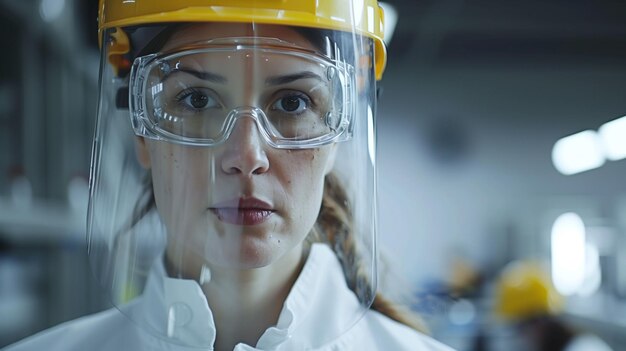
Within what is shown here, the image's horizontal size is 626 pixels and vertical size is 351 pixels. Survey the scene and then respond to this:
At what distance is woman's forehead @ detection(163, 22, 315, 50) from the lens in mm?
789

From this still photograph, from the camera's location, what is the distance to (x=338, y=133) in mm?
833

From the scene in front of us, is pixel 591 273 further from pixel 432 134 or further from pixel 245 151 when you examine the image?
pixel 245 151

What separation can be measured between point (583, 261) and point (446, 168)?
5.11 ft

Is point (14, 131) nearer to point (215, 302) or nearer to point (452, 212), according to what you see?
point (215, 302)

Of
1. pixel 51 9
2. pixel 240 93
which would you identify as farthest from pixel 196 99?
pixel 51 9

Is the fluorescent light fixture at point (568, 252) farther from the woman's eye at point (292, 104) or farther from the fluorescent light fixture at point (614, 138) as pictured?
the woman's eye at point (292, 104)

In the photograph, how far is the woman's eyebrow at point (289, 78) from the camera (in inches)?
30.9

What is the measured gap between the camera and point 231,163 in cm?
76

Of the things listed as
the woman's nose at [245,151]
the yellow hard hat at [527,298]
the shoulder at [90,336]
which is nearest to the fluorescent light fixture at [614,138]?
the woman's nose at [245,151]

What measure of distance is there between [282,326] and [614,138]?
0.80 meters

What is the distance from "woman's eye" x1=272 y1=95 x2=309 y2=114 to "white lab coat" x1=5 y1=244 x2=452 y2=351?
184mm

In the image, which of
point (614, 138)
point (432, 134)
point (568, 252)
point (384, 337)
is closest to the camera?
point (384, 337)

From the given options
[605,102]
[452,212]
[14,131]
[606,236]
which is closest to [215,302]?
[605,102]

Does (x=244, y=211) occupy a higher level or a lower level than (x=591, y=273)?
higher
